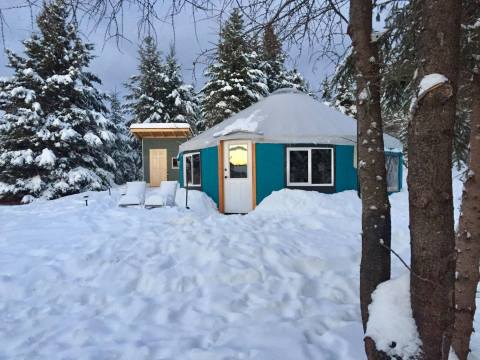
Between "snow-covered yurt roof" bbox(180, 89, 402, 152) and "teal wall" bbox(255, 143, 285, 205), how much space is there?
0.75 ft

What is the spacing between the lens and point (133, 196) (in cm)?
924

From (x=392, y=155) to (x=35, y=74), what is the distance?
14416 mm

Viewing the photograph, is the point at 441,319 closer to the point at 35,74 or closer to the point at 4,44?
the point at 4,44

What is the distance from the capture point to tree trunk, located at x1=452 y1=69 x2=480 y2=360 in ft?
7.52

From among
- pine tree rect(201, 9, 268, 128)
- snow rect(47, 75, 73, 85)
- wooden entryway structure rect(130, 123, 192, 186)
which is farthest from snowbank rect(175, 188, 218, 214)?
pine tree rect(201, 9, 268, 128)

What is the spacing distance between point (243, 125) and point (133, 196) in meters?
3.60

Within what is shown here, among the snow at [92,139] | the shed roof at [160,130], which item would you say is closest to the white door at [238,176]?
the shed roof at [160,130]

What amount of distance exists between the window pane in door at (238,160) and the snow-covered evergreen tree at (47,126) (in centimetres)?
791

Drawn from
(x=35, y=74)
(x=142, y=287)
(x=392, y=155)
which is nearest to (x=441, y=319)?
(x=142, y=287)

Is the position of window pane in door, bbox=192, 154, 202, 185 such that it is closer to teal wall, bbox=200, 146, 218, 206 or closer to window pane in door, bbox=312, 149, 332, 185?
teal wall, bbox=200, 146, 218, 206

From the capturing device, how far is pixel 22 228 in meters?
5.96

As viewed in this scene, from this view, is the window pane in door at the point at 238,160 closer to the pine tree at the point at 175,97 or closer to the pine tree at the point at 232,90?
the pine tree at the point at 232,90

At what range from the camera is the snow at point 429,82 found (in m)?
1.40

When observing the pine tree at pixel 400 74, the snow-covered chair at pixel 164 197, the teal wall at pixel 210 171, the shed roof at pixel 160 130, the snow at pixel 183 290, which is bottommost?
the snow at pixel 183 290
